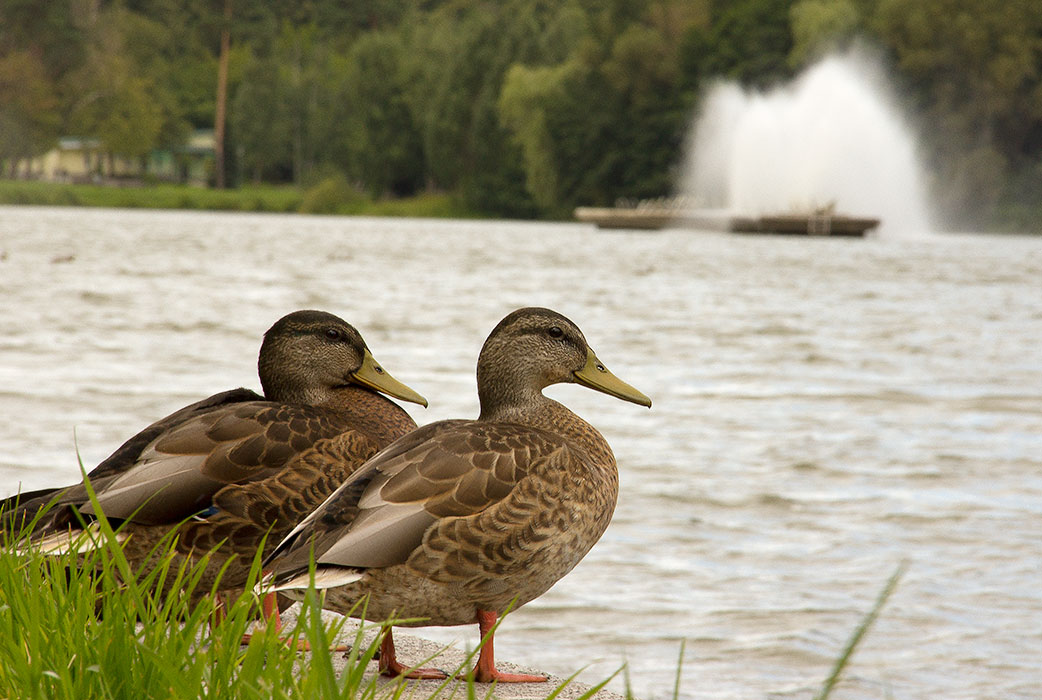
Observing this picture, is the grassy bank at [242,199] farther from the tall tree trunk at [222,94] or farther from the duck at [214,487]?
the duck at [214,487]

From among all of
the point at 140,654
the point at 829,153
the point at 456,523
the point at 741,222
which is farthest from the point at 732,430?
the point at 829,153

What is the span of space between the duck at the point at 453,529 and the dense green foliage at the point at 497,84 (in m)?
59.9

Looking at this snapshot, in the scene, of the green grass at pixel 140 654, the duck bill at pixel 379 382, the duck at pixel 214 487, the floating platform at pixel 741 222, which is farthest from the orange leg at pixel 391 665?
the floating platform at pixel 741 222

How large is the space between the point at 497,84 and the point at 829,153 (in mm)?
20373

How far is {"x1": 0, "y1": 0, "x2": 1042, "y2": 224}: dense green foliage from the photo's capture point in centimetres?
6106

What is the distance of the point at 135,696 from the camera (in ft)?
7.33

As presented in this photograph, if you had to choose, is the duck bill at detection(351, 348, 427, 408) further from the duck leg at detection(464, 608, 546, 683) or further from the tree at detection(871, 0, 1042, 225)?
the tree at detection(871, 0, 1042, 225)

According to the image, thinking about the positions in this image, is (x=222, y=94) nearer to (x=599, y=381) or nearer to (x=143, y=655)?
(x=599, y=381)

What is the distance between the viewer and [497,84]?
241ft

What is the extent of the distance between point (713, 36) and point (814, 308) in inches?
1939

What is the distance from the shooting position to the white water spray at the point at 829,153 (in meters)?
59.4

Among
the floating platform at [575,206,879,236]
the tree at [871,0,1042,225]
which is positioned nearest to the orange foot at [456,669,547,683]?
the floating platform at [575,206,879,236]

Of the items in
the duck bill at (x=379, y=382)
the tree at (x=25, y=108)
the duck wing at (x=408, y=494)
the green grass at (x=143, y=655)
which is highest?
the tree at (x=25, y=108)

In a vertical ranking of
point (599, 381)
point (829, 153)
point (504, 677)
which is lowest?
point (504, 677)
